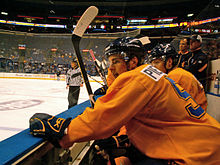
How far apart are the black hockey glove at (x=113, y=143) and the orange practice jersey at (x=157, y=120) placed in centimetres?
30

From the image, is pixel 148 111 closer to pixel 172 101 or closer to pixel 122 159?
pixel 172 101

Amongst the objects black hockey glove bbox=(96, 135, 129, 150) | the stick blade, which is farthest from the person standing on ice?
black hockey glove bbox=(96, 135, 129, 150)

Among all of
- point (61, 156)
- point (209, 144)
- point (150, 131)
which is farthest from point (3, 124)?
point (209, 144)

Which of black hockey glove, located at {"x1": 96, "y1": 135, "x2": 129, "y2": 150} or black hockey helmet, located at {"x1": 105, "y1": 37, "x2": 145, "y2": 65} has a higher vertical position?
black hockey helmet, located at {"x1": 105, "y1": 37, "x2": 145, "y2": 65}

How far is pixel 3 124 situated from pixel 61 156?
4.36ft

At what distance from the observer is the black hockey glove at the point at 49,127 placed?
0.65 m

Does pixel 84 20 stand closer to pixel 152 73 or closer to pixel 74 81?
pixel 152 73

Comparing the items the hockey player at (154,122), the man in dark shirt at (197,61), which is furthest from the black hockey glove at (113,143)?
the man in dark shirt at (197,61)

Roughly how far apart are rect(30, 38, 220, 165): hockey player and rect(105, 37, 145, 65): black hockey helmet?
225 millimetres

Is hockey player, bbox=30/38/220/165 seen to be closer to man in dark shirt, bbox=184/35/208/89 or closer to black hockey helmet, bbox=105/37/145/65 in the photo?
black hockey helmet, bbox=105/37/145/65

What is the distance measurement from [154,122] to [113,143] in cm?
39

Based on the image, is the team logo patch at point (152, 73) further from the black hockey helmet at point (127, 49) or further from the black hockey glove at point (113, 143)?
the black hockey glove at point (113, 143)

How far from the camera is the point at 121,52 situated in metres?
0.87

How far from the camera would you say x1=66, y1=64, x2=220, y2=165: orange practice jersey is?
579 mm
